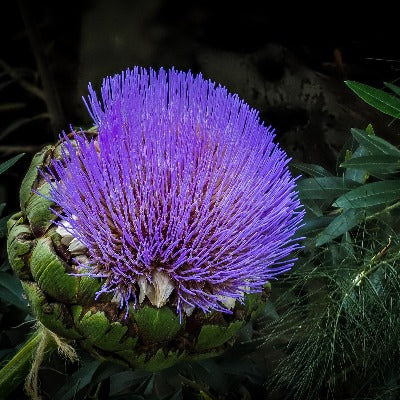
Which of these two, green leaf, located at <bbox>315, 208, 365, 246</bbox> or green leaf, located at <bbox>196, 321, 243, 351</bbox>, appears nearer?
green leaf, located at <bbox>196, 321, 243, 351</bbox>

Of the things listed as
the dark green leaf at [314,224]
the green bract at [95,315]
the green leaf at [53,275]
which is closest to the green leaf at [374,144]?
the dark green leaf at [314,224]

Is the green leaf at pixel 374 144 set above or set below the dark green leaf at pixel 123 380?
above

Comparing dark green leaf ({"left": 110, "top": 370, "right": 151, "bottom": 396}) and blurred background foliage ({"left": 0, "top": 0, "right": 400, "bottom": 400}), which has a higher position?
blurred background foliage ({"left": 0, "top": 0, "right": 400, "bottom": 400})

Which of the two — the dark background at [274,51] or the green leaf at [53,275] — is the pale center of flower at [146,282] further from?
the dark background at [274,51]

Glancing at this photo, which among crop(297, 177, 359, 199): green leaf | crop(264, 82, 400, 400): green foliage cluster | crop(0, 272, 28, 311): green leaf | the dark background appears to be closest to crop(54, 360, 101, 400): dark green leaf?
crop(0, 272, 28, 311): green leaf

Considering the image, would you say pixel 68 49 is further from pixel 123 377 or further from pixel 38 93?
pixel 123 377

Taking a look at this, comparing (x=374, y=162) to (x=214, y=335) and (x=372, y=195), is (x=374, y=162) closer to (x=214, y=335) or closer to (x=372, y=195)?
(x=372, y=195)

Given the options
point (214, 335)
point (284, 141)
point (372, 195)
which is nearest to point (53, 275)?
point (214, 335)

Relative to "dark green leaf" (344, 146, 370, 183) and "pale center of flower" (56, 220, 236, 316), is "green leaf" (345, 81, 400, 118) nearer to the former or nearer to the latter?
"dark green leaf" (344, 146, 370, 183)
